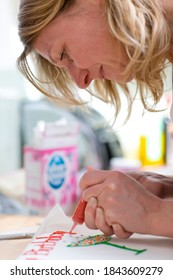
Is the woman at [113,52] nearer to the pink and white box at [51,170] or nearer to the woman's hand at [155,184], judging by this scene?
the woman's hand at [155,184]

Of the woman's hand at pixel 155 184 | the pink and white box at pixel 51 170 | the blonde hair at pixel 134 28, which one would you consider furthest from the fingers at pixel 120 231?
the pink and white box at pixel 51 170

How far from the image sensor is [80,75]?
3.32 feet

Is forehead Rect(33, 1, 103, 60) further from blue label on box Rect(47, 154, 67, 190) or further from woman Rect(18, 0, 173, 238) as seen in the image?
blue label on box Rect(47, 154, 67, 190)

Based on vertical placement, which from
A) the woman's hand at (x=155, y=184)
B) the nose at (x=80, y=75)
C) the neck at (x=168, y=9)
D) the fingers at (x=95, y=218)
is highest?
the neck at (x=168, y=9)

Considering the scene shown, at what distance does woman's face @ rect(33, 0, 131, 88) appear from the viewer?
93cm

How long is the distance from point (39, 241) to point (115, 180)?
0.49ft

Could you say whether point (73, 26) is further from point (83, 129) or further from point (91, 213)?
point (83, 129)

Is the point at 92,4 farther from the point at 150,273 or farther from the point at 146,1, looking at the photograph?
the point at 150,273

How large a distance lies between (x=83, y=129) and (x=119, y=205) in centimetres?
109

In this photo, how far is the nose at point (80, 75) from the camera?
101cm

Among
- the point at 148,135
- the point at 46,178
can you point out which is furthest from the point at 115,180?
the point at 148,135

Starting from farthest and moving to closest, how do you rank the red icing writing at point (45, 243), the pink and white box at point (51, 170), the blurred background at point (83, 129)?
the blurred background at point (83, 129), the pink and white box at point (51, 170), the red icing writing at point (45, 243)

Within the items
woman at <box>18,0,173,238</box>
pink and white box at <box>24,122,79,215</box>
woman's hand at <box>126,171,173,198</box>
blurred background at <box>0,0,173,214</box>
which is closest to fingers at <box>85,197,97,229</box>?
woman at <box>18,0,173,238</box>

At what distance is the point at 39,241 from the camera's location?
90 centimetres
